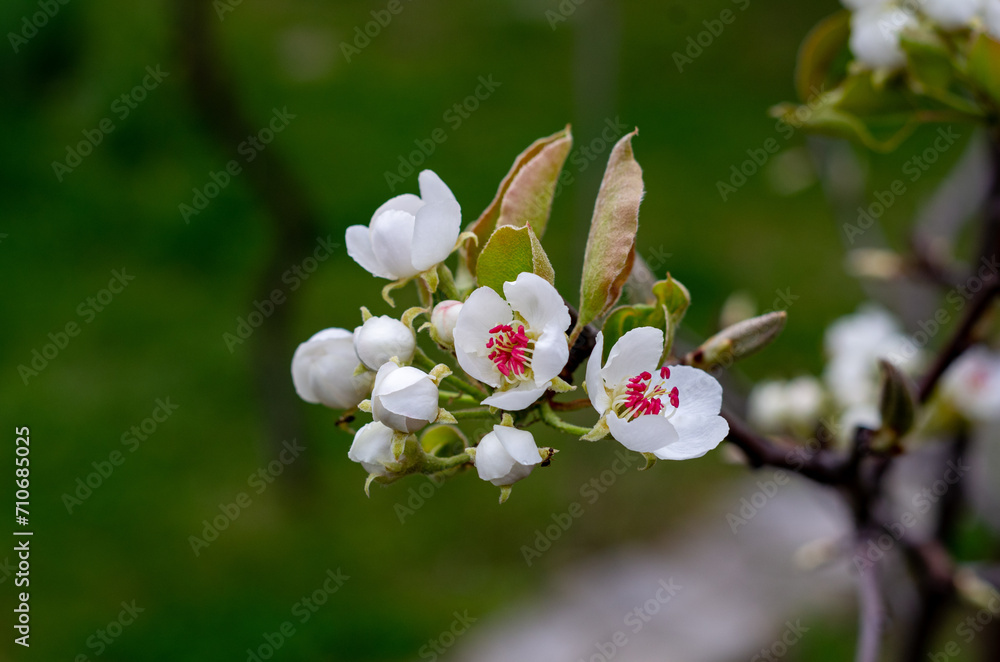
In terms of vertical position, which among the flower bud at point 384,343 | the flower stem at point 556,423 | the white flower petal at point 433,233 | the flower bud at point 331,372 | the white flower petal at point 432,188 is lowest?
the flower stem at point 556,423

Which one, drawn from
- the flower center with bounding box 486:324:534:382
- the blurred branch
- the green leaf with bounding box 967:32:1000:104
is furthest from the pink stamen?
the blurred branch

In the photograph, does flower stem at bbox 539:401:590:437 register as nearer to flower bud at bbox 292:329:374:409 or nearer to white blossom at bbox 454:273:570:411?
white blossom at bbox 454:273:570:411

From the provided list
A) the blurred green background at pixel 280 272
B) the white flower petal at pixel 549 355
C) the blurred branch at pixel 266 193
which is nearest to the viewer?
the white flower petal at pixel 549 355

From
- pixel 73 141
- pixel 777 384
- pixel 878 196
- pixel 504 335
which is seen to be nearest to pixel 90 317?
pixel 73 141

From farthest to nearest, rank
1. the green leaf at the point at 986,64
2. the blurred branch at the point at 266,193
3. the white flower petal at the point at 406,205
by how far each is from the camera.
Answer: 1. the blurred branch at the point at 266,193
2. the green leaf at the point at 986,64
3. the white flower petal at the point at 406,205

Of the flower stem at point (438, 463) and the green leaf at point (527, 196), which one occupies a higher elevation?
the green leaf at point (527, 196)

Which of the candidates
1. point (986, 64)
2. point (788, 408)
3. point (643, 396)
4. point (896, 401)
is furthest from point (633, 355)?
point (788, 408)

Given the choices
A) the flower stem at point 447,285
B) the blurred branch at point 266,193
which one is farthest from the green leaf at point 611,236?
the blurred branch at point 266,193

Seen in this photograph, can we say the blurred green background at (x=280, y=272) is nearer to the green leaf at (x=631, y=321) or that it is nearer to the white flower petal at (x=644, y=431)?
the green leaf at (x=631, y=321)
